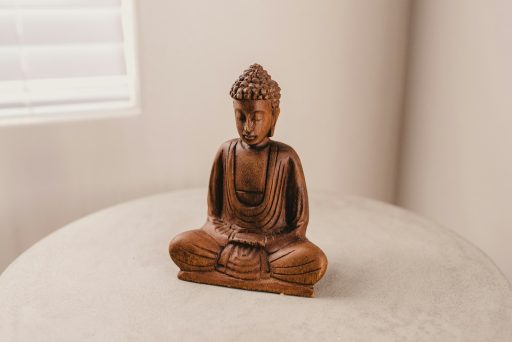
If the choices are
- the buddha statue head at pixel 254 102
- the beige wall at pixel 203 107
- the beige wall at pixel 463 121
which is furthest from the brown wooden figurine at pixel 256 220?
the beige wall at pixel 463 121

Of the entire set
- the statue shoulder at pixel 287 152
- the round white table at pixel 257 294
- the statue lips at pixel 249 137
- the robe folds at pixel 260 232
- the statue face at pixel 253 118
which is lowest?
the round white table at pixel 257 294

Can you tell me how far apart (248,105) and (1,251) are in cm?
150

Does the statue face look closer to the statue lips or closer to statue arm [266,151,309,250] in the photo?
the statue lips

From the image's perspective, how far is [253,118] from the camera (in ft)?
5.97

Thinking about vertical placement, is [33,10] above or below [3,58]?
above

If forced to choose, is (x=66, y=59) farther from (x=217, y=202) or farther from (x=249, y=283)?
(x=249, y=283)

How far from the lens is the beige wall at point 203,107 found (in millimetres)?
2666

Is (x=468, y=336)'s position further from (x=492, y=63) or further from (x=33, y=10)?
(x=33, y=10)

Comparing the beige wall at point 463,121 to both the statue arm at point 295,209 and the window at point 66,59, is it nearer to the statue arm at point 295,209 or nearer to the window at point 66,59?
the statue arm at point 295,209

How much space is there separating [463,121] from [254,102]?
1.36 metres

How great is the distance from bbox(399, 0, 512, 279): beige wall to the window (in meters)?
1.37

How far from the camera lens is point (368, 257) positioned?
2072 millimetres

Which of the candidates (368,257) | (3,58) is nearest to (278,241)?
(368,257)

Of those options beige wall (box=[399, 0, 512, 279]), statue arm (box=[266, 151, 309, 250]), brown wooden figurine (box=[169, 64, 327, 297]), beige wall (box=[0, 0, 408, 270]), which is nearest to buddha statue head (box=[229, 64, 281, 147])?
brown wooden figurine (box=[169, 64, 327, 297])
